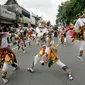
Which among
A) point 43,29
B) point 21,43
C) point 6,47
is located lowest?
point 21,43

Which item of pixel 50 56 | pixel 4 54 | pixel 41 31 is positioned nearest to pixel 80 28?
pixel 41 31

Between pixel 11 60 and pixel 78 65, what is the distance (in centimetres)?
295

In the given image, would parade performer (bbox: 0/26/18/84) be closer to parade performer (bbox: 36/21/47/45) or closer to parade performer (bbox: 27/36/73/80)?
parade performer (bbox: 27/36/73/80)

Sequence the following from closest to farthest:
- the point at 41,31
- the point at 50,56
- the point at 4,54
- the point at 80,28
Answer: the point at 4,54 < the point at 50,56 < the point at 41,31 < the point at 80,28

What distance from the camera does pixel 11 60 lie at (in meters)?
7.01

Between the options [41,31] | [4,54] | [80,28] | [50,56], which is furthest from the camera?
[80,28]

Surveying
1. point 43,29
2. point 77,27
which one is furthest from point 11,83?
point 77,27

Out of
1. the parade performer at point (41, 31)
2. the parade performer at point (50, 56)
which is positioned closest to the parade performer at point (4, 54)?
the parade performer at point (50, 56)

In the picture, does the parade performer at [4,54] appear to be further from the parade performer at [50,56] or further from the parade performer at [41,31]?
the parade performer at [41,31]

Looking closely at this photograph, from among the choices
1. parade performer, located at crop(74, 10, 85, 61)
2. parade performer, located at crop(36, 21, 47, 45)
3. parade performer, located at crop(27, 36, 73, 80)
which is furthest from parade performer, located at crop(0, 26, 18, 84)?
parade performer, located at crop(74, 10, 85, 61)

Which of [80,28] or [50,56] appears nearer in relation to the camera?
[50,56]

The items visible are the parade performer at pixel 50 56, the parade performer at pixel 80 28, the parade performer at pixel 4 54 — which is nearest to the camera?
the parade performer at pixel 4 54

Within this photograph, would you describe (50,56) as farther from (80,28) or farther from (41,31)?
(80,28)

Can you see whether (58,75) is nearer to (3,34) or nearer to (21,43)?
(3,34)
